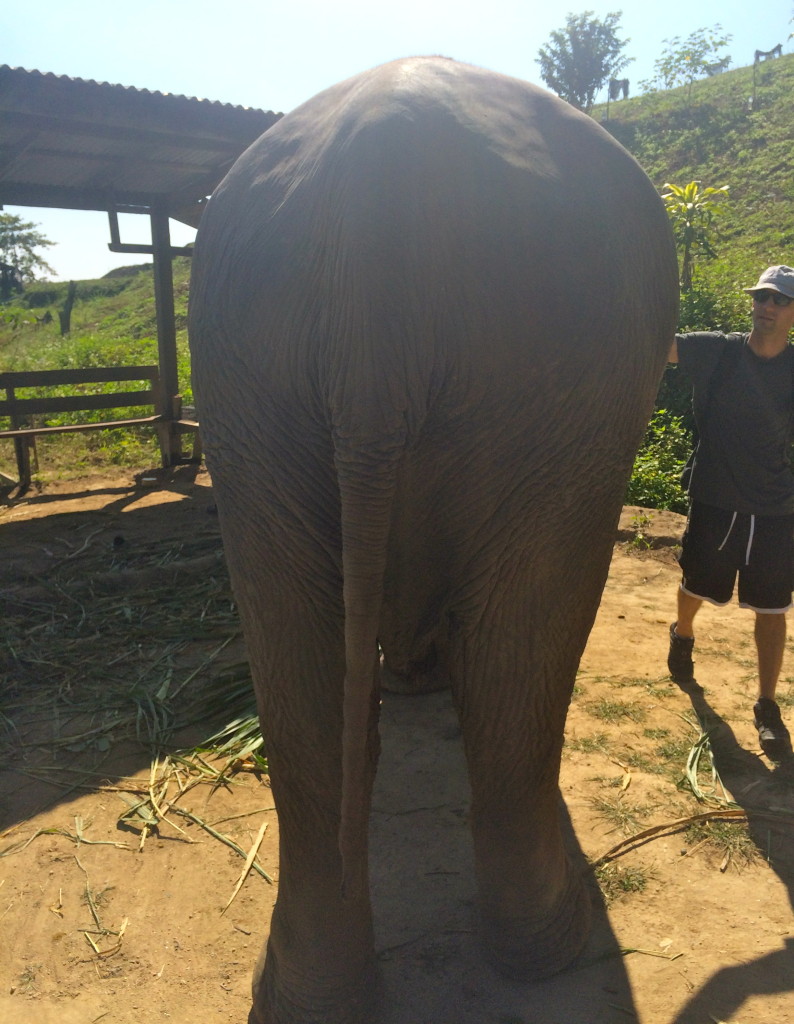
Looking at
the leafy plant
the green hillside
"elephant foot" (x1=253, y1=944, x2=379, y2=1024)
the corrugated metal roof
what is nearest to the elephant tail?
"elephant foot" (x1=253, y1=944, x2=379, y2=1024)

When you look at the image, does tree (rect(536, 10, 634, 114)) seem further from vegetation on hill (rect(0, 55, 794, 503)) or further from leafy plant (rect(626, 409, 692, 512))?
leafy plant (rect(626, 409, 692, 512))

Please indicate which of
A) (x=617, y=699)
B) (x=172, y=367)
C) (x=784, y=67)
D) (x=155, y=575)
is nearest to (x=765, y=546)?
(x=617, y=699)

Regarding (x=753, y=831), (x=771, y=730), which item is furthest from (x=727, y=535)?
(x=753, y=831)

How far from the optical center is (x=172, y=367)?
9070 millimetres

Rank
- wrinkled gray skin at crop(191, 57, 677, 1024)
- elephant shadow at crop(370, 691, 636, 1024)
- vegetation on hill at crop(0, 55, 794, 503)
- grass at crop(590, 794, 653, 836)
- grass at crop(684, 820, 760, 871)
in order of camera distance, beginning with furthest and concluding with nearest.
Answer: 1. vegetation on hill at crop(0, 55, 794, 503)
2. grass at crop(590, 794, 653, 836)
3. grass at crop(684, 820, 760, 871)
4. elephant shadow at crop(370, 691, 636, 1024)
5. wrinkled gray skin at crop(191, 57, 677, 1024)

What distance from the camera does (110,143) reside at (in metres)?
6.92

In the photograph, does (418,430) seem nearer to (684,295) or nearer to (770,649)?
(770,649)

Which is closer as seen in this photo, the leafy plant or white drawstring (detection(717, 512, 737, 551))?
white drawstring (detection(717, 512, 737, 551))

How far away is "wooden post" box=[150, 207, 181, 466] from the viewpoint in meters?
8.77

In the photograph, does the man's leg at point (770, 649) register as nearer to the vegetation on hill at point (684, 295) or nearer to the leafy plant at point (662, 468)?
the leafy plant at point (662, 468)

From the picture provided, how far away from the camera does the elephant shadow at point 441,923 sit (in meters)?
1.99

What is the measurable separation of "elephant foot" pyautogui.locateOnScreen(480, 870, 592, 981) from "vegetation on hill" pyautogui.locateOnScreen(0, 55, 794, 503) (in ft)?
17.1

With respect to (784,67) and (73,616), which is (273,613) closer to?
(73,616)

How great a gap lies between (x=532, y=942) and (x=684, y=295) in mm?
11246
